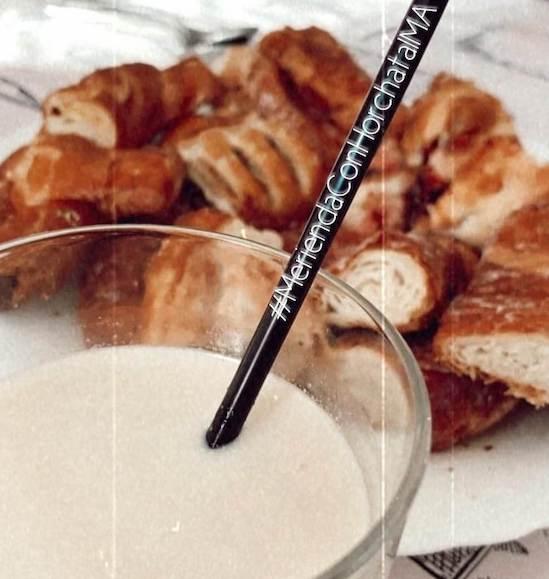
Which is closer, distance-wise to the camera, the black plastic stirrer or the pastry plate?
the black plastic stirrer

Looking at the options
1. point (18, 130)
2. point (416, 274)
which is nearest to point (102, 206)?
point (18, 130)

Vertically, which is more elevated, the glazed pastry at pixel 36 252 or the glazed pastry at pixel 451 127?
the glazed pastry at pixel 451 127

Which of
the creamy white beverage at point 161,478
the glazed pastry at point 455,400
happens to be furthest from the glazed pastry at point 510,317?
the creamy white beverage at point 161,478

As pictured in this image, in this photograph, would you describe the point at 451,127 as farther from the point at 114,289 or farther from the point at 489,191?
the point at 114,289

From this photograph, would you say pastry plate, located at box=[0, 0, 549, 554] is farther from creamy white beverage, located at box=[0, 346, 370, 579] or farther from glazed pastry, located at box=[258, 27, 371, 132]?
creamy white beverage, located at box=[0, 346, 370, 579]

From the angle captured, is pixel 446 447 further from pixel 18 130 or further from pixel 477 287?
pixel 18 130

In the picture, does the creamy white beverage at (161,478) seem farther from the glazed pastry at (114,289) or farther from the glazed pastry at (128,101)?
the glazed pastry at (128,101)

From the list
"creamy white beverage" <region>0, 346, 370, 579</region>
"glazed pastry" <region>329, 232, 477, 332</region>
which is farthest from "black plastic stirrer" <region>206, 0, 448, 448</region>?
"glazed pastry" <region>329, 232, 477, 332</region>
